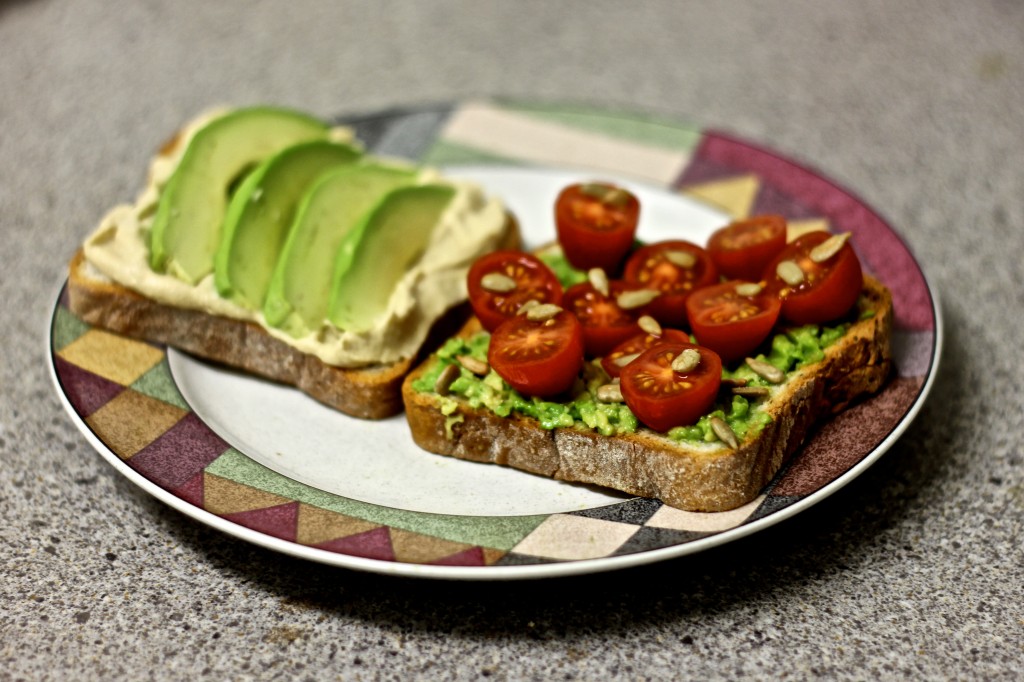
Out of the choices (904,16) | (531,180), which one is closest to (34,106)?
(531,180)

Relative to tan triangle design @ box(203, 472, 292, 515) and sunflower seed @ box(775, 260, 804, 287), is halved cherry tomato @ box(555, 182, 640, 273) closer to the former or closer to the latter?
sunflower seed @ box(775, 260, 804, 287)

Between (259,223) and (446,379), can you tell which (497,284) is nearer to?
(446,379)

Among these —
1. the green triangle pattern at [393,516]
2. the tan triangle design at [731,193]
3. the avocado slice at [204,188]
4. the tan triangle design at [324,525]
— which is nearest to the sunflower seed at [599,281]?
the green triangle pattern at [393,516]

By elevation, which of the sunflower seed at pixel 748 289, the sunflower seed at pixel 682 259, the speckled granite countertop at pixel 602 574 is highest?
the sunflower seed at pixel 748 289

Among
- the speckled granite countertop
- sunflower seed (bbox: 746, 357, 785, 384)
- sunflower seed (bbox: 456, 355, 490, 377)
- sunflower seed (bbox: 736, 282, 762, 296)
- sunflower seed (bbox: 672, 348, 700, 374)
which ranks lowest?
the speckled granite countertop

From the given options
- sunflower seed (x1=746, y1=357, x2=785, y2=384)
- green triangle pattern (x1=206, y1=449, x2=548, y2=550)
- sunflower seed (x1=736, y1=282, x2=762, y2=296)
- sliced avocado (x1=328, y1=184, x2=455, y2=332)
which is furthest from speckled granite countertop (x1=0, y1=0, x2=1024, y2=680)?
sliced avocado (x1=328, y1=184, x2=455, y2=332)

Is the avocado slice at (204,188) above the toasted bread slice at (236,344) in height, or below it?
above

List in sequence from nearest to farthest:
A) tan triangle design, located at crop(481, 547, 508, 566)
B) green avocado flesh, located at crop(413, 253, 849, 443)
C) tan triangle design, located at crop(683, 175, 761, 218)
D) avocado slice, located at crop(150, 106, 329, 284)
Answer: tan triangle design, located at crop(481, 547, 508, 566)
green avocado flesh, located at crop(413, 253, 849, 443)
avocado slice, located at crop(150, 106, 329, 284)
tan triangle design, located at crop(683, 175, 761, 218)

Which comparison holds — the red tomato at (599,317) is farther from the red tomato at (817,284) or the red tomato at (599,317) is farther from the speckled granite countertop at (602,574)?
the speckled granite countertop at (602,574)
